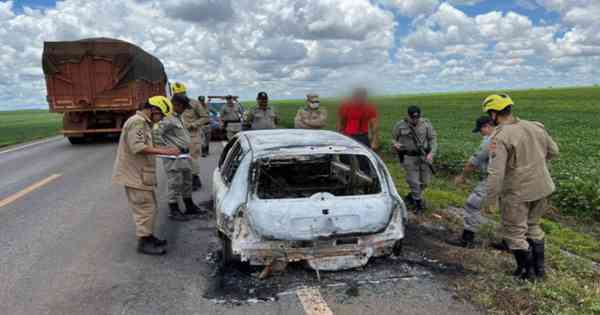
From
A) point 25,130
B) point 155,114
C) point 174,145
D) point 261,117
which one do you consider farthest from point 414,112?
point 25,130

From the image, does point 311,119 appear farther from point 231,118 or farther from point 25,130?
point 25,130

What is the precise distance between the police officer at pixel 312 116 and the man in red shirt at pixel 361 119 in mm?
570

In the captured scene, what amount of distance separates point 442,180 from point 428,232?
160 inches

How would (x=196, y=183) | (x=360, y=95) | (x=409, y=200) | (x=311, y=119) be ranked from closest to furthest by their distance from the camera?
(x=409, y=200) → (x=360, y=95) → (x=196, y=183) → (x=311, y=119)

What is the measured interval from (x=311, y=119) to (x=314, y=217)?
15.3 feet

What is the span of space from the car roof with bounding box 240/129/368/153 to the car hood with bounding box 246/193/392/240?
0.59 metres

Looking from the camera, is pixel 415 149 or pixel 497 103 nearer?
pixel 497 103

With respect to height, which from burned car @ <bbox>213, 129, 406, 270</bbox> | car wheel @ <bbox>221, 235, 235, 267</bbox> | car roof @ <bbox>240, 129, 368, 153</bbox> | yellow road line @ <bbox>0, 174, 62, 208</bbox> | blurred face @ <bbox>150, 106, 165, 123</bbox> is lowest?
yellow road line @ <bbox>0, 174, 62, 208</bbox>

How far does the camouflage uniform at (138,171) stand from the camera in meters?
4.53

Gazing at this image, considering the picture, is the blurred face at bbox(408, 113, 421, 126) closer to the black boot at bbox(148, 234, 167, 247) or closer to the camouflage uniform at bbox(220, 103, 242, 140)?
the black boot at bbox(148, 234, 167, 247)

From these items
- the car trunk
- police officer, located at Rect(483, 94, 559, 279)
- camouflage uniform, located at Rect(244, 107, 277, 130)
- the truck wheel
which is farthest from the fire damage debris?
the truck wheel

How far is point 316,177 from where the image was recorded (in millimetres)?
5395

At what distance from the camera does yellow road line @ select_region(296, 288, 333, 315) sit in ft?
10.9

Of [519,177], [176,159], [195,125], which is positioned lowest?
[176,159]
